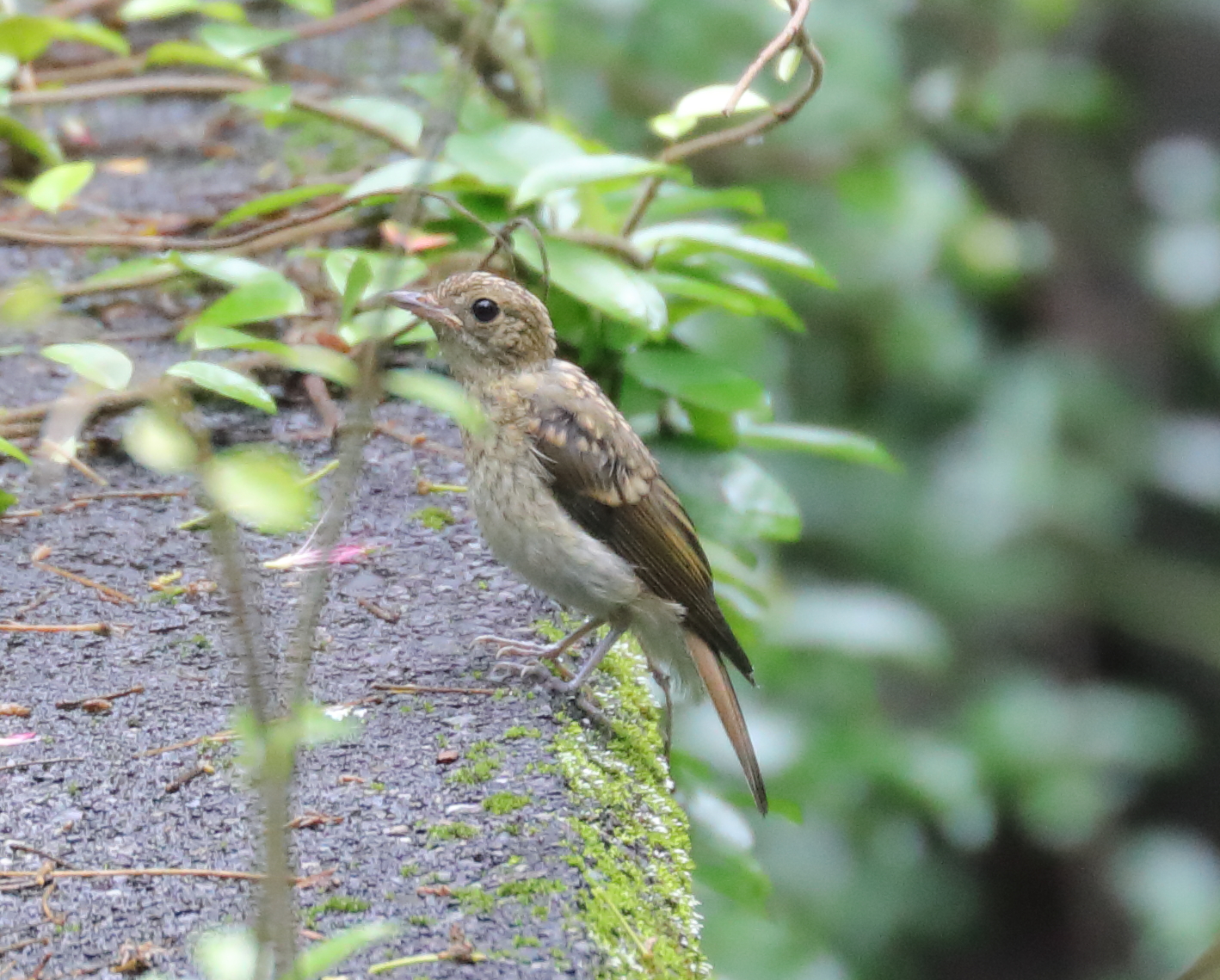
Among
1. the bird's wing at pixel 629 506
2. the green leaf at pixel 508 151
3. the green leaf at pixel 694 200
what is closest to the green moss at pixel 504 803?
the bird's wing at pixel 629 506

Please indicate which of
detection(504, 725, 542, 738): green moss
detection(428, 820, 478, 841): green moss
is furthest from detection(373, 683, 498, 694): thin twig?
detection(428, 820, 478, 841): green moss

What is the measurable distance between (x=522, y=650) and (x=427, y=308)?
889 mm

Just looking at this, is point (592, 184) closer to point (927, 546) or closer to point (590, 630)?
point (590, 630)

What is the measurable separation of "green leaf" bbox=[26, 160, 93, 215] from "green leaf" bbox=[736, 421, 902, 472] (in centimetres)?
188

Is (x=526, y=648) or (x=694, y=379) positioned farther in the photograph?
(x=694, y=379)

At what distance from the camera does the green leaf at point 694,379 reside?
12.2ft

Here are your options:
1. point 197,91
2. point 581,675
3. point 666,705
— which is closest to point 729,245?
point 666,705

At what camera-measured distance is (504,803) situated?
235cm

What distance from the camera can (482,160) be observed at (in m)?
3.86

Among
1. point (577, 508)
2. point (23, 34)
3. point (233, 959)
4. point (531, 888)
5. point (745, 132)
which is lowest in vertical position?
point (23, 34)

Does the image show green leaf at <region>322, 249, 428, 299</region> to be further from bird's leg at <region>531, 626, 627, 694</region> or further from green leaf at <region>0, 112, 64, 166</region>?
green leaf at <region>0, 112, 64, 166</region>

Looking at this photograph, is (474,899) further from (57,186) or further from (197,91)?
(197,91)

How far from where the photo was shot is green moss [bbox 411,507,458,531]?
3.55m

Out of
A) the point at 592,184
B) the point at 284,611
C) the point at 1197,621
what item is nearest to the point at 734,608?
the point at 592,184
